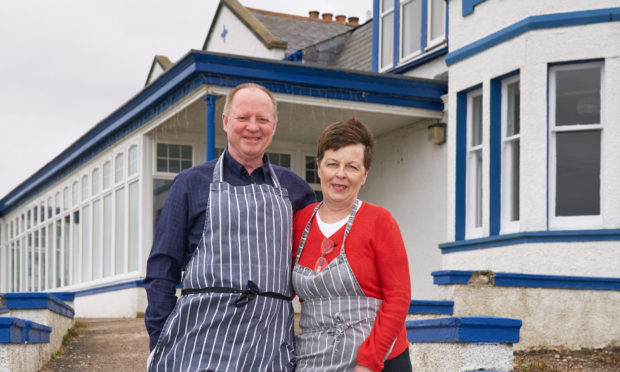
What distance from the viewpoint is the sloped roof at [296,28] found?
1756 cm

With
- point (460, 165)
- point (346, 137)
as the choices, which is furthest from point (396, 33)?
point (346, 137)

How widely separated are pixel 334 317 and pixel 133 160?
11.7m

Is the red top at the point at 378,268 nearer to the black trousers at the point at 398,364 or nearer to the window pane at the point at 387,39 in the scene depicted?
the black trousers at the point at 398,364

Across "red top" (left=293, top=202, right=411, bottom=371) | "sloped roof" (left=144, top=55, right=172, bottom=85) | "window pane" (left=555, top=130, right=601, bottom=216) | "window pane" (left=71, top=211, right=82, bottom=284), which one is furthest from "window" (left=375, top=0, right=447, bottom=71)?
"red top" (left=293, top=202, right=411, bottom=371)

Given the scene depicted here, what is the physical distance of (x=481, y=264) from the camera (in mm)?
9961

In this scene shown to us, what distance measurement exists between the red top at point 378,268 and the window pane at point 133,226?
11270mm

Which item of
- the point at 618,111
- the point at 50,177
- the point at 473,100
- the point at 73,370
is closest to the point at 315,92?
the point at 473,100

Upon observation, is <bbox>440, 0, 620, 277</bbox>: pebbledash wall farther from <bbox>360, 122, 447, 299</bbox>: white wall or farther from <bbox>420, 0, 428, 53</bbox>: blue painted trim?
<bbox>420, 0, 428, 53</bbox>: blue painted trim

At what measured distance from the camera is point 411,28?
13.5 m

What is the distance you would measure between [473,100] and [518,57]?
1435 millimetres

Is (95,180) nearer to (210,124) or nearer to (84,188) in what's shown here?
(84,188)

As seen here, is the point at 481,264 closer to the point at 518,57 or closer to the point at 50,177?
the point at 518,57

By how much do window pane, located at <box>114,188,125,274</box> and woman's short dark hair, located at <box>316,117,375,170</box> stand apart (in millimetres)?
12074

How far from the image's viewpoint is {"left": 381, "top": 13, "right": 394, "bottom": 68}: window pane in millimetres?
14102
